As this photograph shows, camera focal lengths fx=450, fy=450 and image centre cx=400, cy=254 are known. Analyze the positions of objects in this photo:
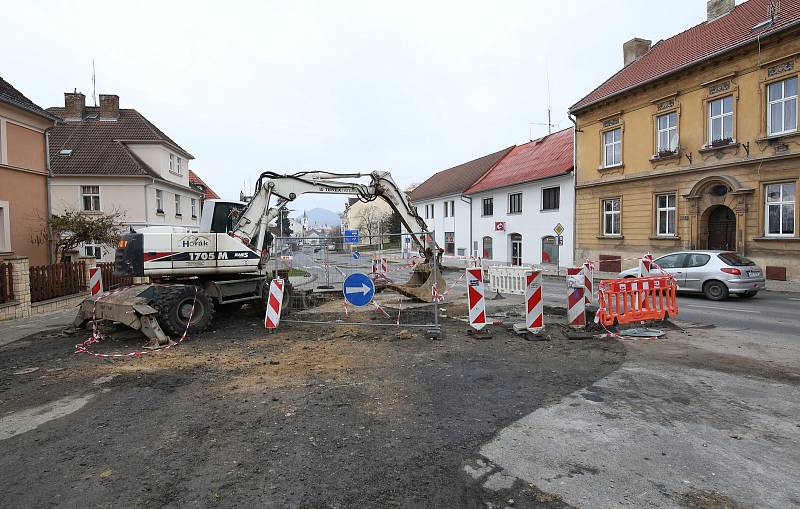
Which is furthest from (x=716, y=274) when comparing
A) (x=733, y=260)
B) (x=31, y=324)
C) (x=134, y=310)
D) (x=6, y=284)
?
(x=6, y=284)

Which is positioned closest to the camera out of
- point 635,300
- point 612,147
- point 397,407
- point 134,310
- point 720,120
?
point 397,407

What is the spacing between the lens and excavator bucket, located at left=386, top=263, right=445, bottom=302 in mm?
12148

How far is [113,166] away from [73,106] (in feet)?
26.9

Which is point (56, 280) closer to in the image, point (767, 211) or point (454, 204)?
point (767, 211)

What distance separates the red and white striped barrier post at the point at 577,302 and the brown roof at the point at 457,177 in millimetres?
28786

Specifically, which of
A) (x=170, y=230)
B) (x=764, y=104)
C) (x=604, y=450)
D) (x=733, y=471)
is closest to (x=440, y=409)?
(x=604, y=450)

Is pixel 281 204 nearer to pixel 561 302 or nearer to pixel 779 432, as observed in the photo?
pixel 561 302

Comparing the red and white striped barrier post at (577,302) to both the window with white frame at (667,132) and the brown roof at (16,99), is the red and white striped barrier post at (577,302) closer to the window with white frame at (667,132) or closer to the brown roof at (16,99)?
Answer: the window with white frame at (667,132)

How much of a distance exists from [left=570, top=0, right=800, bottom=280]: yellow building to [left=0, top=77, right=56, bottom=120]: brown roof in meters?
25.3

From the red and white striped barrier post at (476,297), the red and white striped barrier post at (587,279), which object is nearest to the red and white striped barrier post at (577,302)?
the red and white striped barrier post at (587,279)

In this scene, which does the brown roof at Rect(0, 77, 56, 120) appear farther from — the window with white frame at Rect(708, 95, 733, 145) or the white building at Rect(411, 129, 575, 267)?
the window with white frame at Rect(708, 95, 733, 145)

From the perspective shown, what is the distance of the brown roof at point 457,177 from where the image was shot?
125 ft

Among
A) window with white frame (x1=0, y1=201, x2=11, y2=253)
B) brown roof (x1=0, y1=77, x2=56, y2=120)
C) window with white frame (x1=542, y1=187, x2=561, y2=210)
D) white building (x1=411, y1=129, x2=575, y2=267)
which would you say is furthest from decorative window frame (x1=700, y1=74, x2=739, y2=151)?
window with white frame (x1=0, y1=201, x2=11, y2=253)

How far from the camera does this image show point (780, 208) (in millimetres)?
16875
